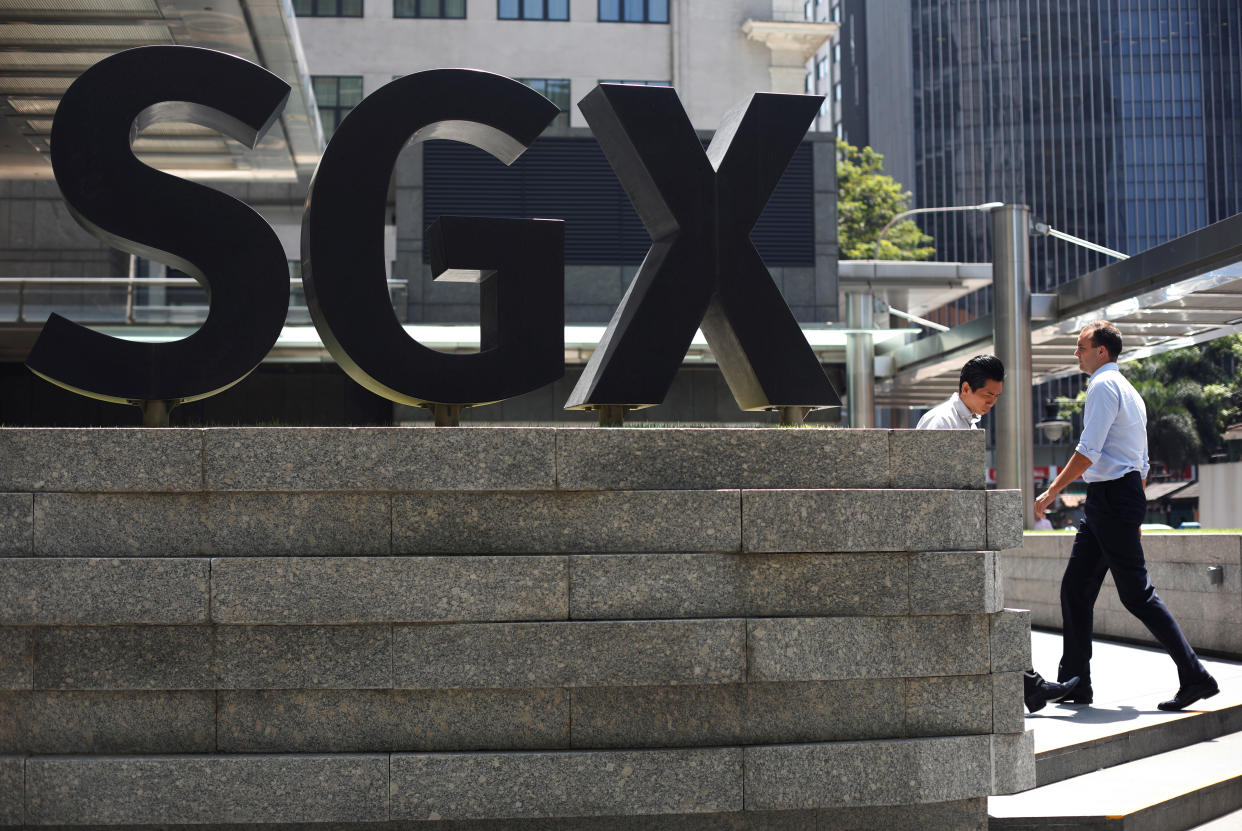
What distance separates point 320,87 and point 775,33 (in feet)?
41.7

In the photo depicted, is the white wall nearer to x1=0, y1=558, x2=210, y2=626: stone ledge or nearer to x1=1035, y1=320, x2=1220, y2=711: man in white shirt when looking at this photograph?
x1=1035, y1=320, x2=1220, y2=711: man in white shirt

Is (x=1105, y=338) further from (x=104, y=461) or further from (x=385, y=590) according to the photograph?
(x=104, y=461)

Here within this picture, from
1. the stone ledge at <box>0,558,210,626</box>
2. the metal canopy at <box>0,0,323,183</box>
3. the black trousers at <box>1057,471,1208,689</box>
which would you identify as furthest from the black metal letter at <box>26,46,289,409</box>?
the metal canopy at <box>0,0,323,183</box>

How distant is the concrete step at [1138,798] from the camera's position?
5.89 metres

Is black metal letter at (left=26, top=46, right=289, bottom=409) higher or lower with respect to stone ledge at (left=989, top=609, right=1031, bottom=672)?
higher

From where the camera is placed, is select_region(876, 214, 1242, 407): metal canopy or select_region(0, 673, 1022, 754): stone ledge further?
select_region(876, 214, 1242, 407): metal canopy

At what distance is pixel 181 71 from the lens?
21.6 feet

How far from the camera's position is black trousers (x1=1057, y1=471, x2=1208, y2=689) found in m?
7.13

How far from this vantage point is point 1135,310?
15.9 m

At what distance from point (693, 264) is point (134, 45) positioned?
12866 mm


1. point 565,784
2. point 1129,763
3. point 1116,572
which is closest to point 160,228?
point 565,784

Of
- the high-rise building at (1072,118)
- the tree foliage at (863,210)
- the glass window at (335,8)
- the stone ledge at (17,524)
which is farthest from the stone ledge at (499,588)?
the high-rise building at (1072,118)

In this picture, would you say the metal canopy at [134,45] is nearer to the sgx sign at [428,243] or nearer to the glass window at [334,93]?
the sgx sign at [428,243]

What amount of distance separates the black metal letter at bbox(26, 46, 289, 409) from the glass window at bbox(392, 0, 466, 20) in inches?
1156
